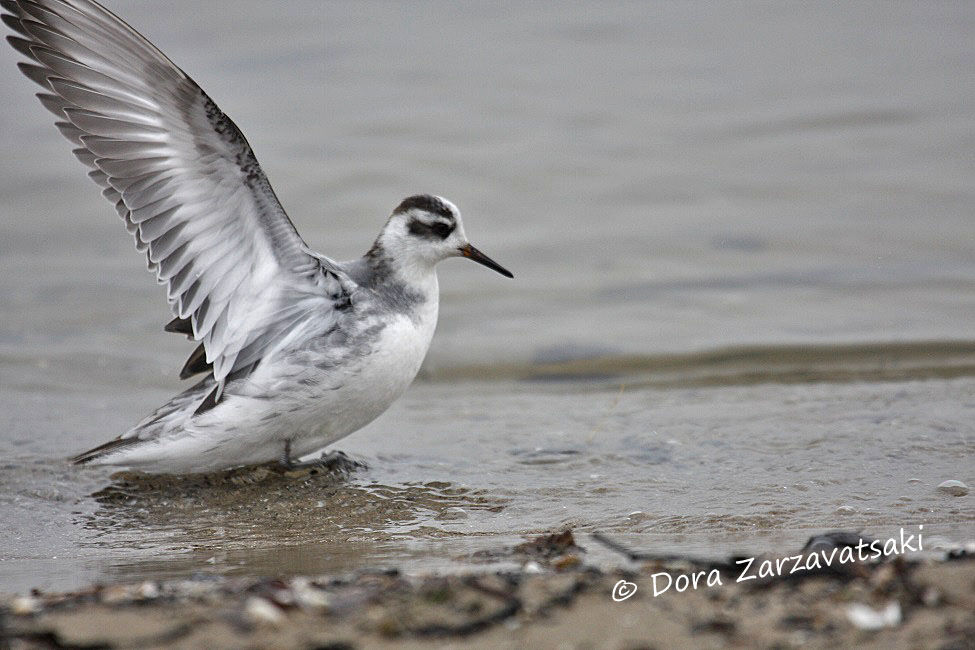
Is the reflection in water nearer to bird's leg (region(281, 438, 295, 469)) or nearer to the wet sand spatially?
bird's leg (region(281, 438, 295, 469))

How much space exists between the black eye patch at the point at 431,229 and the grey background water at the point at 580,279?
1.24m

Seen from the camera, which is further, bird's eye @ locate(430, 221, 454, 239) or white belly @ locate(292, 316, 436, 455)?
bird's eye @ locate(430, 221, 454, 239)

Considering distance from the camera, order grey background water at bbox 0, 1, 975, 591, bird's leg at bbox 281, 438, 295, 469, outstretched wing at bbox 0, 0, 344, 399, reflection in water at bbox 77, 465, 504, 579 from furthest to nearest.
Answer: bird's leg at bbox 281, 438, 295, 469
outstretched wing at bbox 0, 0, 344, 399
grey background water at bbox 0, 1, 975, 591
reflection in water at bbox 77, 465, 504, 579

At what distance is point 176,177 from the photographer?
5980 mm

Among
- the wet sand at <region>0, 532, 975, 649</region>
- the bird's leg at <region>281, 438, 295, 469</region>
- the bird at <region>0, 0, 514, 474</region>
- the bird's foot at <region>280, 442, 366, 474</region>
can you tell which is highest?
the bird at <region>0, 0, 514, 474</region>

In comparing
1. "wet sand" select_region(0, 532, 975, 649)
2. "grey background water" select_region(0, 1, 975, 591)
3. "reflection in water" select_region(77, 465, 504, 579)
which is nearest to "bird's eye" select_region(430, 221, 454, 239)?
"grey background water" select_region(0, 1, 975, 591)

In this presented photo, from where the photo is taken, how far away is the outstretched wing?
590 cm

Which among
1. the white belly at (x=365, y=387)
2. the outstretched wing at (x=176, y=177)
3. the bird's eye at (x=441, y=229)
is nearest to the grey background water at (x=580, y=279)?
the white belly at (x=365, y=387)

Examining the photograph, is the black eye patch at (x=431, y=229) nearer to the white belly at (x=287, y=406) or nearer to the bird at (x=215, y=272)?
the bird at (x=215, y=272)

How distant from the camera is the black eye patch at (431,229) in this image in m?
6.63

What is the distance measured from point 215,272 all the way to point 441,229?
4.21 ft

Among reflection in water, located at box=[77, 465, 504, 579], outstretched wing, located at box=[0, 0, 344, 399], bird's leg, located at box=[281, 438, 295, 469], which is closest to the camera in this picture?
reflection in water, located at box=[77, 465, 504, 579]

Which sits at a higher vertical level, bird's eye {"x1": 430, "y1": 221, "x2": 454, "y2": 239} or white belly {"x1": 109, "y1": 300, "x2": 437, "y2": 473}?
bird's eye {"x1": 430, "y1": 221, "x2": 454, "y2": 239}

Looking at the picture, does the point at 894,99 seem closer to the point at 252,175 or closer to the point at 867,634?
the point at 252,175
